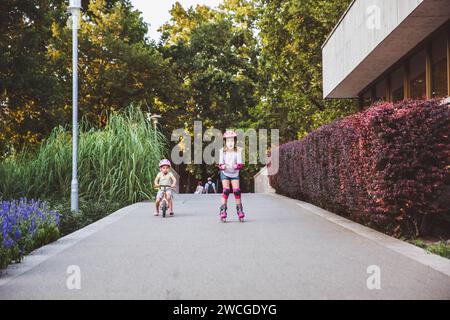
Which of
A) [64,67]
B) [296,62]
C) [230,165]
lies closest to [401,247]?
[230,165]

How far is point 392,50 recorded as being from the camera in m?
14.6

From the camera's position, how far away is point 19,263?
6629 mm

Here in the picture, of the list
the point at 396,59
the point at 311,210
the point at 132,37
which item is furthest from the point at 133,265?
the point at 132,37

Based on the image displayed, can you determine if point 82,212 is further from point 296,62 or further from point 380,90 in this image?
point 296,62

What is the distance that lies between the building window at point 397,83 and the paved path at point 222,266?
738cm

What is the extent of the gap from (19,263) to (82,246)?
1450mm

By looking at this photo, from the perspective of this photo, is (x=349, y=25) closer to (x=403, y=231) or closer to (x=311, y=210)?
(x=311, y=210)

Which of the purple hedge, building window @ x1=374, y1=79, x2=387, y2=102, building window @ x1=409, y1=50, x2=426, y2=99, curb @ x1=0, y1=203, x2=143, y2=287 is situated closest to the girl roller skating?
curb @ x1=0, y1=203, x2=143, y2=287

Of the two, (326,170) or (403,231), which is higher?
(326,170)

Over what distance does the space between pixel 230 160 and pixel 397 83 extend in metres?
7.16

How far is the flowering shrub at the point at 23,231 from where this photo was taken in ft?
20.6

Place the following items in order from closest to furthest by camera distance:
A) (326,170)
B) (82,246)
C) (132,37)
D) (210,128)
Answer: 1. (82,246)
2. (326,170)
3. (132,37)
4. (210,128)

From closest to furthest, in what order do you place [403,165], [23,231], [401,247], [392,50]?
[401,247], [23,231], [403,165], [392,50]

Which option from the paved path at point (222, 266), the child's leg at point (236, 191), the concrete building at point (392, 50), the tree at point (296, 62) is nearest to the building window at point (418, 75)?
the concrete building at point (392, 50)
